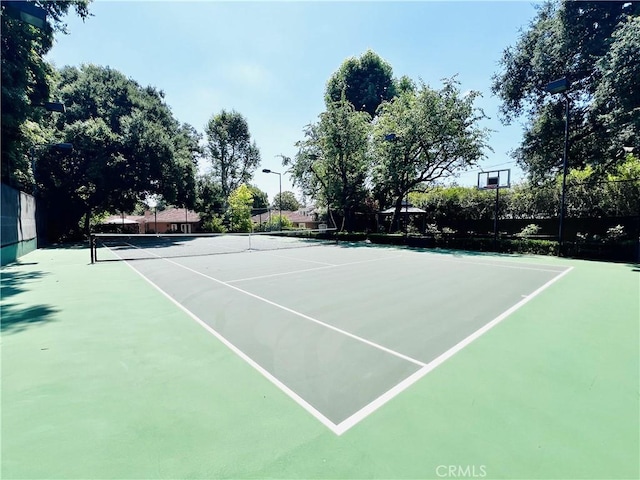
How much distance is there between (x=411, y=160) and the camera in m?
23.2

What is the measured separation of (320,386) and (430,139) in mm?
22031

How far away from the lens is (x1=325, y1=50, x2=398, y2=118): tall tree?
37.9 meters

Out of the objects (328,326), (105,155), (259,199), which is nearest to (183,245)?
(105,155)

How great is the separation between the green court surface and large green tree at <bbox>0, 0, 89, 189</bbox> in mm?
8259

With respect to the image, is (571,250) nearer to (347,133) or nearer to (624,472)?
(624,472)

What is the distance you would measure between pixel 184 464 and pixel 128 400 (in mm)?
1233

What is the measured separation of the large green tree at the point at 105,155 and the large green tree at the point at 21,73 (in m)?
9.67

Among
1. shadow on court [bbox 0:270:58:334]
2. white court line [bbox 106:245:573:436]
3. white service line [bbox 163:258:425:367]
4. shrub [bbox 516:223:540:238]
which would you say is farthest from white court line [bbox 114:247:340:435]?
shrub [bbox 516:223:540:238]

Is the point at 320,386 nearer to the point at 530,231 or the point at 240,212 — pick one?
the point at 530,231

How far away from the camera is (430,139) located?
2198cm

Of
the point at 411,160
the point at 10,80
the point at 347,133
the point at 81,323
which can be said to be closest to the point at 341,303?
the point at 81,323

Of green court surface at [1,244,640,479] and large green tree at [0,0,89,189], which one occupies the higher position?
large green tree at [0,0,89,189]

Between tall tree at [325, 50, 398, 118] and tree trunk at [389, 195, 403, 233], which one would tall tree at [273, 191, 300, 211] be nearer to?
tall tree at [325, 50, 398, 118]

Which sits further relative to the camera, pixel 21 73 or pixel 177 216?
pixel 177 216
